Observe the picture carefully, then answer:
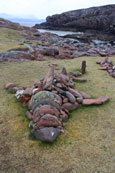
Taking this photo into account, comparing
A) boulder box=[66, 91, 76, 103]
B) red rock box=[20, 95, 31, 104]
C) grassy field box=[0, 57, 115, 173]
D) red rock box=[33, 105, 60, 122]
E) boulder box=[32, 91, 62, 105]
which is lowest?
grassy field box=[0, 57, 115, 173]

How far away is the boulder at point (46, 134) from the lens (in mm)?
3135

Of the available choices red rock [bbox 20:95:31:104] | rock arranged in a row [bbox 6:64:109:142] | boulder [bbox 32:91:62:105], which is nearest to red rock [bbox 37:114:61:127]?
rock arranged in a row [bbox 6:64:109:142]

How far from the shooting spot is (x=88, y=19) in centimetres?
4631

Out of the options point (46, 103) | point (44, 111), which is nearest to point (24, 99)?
point (46, 103)

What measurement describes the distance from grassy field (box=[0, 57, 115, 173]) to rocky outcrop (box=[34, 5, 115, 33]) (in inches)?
1447

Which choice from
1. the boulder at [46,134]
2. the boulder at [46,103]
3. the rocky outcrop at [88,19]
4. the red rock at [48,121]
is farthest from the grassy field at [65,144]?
the rocky outcrop at [88,19]

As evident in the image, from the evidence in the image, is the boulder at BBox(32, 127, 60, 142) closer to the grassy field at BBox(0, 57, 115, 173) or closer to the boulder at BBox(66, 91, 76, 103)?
the grassy field at BBox(0, 57, 115, 173)

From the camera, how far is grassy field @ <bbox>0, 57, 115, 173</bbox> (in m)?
2.67

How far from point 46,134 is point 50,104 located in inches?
37.1

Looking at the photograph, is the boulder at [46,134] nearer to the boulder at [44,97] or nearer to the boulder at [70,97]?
the boulder at [44,97]

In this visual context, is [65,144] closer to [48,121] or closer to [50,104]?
[48,121]

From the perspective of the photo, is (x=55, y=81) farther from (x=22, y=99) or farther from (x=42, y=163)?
(x=42, y=163)

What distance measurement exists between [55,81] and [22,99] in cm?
126

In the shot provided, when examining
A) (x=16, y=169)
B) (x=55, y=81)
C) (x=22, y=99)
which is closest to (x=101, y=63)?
(x=55, y=81)
